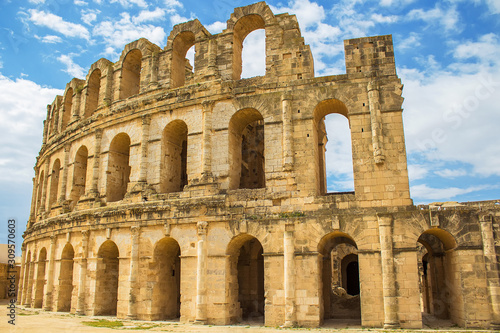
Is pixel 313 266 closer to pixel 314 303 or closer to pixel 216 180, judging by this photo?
pixel 314 303

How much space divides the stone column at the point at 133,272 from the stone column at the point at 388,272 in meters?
9.23

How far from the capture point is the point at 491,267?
1321 cm

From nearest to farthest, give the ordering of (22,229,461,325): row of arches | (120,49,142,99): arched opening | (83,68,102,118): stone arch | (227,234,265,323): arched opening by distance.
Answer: (22,229,461,325): row of arches → (227,234,265,323): arched opening → (120,49,142,99): arched opening → (83,68,102,118): stone arch

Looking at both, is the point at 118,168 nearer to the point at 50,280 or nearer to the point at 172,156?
the point at 172,156

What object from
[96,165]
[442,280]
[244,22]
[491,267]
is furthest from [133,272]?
[491,267]

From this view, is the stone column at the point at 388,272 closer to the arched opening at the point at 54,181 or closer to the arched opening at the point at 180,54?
the arched opening at the point at 180,54

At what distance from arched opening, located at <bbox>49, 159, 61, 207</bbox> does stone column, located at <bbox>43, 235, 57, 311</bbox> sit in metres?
4.01

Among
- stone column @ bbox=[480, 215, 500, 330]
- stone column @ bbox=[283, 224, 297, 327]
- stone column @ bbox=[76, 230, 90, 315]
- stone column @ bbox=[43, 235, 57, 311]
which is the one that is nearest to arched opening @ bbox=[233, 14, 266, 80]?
stone column @ bbox=[283, 224, 297, 327]

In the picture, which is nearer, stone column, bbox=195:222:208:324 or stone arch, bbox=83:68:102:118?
stone column, bbox=195:222:208:324

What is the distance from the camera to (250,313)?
712 inches

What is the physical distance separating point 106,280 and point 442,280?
13.8 m

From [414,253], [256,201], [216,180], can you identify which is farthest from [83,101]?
[414,253]

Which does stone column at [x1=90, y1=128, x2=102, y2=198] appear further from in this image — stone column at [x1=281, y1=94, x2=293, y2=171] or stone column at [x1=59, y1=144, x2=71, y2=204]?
stone column at [x1=281, y1=94, x2=293, y2=171]

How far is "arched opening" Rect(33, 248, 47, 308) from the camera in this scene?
22.5m
